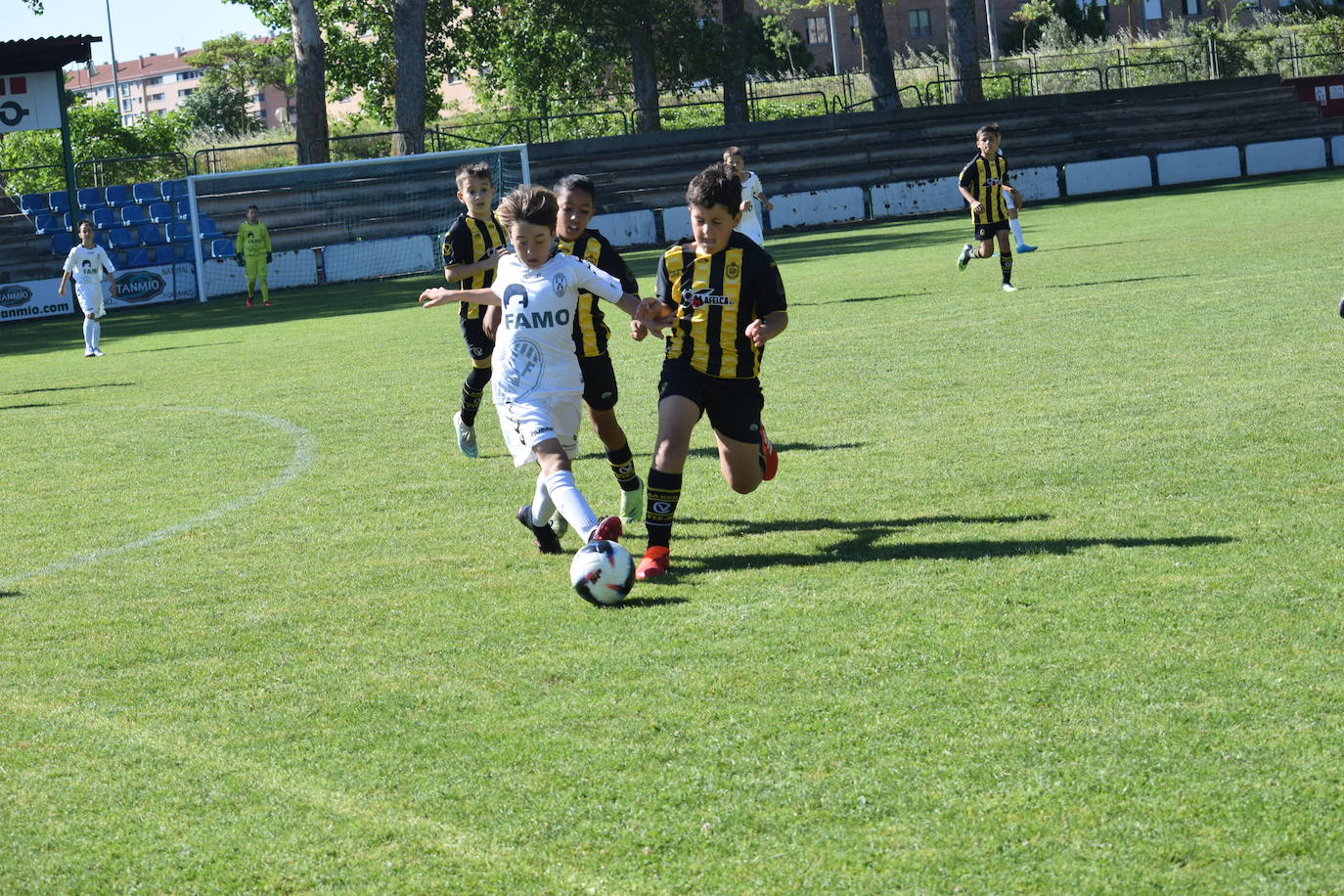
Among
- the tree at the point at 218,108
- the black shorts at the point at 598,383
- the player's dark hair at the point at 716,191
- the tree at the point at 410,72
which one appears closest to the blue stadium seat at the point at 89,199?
the tree at the point at 410,72

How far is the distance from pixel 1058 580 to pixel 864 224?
109 feet

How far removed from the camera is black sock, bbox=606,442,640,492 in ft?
25.0

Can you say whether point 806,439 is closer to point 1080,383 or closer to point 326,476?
point 1080,383

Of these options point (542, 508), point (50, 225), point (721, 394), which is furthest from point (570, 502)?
point (50, 225)

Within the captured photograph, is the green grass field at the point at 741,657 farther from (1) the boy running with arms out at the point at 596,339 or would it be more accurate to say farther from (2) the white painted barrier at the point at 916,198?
(2) the white painted barrier at the point at 916,198

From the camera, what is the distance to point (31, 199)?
108ft

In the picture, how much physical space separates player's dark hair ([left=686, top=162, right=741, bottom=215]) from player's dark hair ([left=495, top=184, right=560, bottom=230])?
62cm

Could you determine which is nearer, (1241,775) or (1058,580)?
(1241,775)

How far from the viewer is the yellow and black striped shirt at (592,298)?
7852 millimetres

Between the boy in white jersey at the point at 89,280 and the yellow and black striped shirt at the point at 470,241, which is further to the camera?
the boy in white jersey at the point at 89,280

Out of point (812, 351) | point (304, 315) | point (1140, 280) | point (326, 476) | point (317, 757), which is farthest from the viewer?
point (304, 315)

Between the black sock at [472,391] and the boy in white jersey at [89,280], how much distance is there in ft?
40.6

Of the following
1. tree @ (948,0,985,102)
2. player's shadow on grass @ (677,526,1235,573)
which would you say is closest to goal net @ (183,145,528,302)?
tree @ (948,0,985,102)

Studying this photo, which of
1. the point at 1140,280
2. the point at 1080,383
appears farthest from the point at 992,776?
the point at 1140,280
